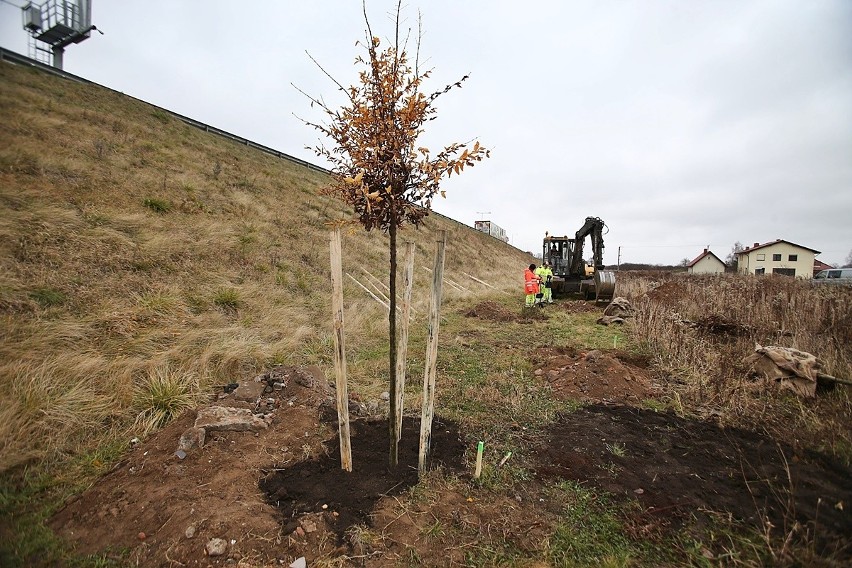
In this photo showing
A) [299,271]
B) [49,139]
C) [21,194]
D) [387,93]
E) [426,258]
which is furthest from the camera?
[426,258]

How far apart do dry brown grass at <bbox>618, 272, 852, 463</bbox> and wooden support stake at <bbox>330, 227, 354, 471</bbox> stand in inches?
168

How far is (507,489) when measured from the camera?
3.07m

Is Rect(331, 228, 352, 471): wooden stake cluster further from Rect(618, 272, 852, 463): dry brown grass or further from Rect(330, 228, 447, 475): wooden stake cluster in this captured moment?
Rect(618, 272, 852, 463): dry brown grass

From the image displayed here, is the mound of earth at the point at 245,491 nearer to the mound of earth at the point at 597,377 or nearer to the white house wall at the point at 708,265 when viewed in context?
the mound of earth at the point at 597,377

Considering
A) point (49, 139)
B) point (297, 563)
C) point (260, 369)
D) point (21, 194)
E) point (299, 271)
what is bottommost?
point (297, 563)

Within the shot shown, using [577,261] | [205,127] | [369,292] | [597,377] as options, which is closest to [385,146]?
[597,377]

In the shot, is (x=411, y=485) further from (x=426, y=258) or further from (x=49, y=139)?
(x=426, y=258)

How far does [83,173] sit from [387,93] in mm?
10344

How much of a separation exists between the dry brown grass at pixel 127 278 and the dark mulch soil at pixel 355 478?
179cm

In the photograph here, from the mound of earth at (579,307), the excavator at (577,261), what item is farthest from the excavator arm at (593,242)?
the mound of earth at (579,307)

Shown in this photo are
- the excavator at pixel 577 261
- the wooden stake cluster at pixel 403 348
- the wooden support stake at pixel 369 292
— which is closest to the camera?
the wooden stake cluster at pixel 403 348

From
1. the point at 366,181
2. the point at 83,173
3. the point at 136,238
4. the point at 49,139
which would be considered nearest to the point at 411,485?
the point at 366,181

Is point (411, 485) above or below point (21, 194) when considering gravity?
below

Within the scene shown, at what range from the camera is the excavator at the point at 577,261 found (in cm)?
1534
